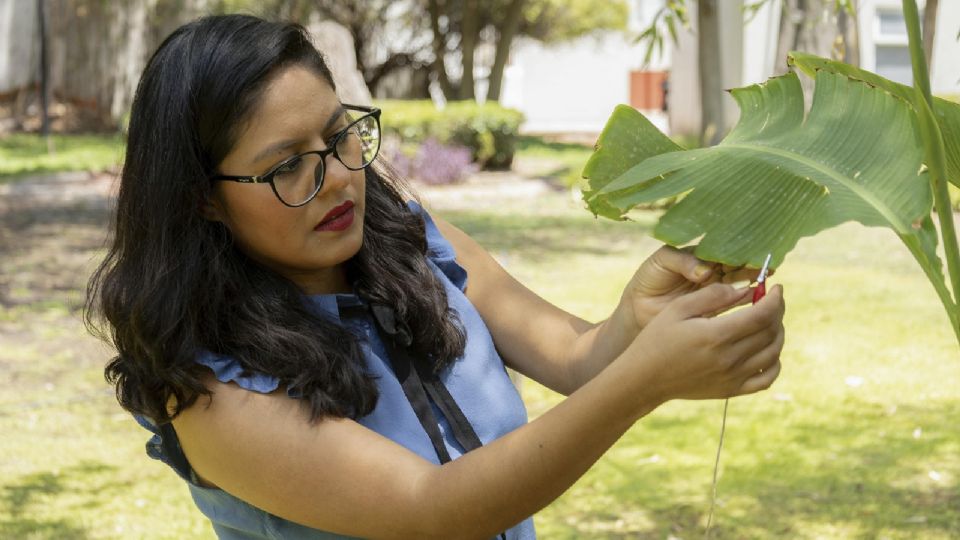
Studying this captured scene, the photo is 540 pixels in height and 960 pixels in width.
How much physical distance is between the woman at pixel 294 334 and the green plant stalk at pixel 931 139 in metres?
0.28

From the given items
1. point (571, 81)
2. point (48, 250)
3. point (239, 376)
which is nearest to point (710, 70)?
point (48, 250)

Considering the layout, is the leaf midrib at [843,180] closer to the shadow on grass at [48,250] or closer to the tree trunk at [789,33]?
the shadow on grass at [48,250]

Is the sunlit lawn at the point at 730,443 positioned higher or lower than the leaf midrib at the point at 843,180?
lower

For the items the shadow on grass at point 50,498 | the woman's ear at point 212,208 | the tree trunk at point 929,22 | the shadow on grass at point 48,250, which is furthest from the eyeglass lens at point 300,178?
the shadow on grass at point 48,250

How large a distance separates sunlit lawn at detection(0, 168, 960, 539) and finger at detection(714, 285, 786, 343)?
1.22m

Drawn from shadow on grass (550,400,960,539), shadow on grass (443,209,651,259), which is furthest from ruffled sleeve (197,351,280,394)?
shadow on grass (443,209,651,259)

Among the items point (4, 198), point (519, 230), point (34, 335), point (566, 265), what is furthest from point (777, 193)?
point (4, 198)

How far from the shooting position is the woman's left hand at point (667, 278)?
6.17 ft

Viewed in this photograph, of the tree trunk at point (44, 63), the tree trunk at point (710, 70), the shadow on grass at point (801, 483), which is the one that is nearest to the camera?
the shadow on grass at point (801, 483)

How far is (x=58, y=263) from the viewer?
29.6 feet

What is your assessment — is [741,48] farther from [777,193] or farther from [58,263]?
[777,193]

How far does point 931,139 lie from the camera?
1.83 meters

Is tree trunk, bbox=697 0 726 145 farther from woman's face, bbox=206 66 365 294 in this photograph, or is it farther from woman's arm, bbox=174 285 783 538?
woman's arm, bbox=174 285 783 538

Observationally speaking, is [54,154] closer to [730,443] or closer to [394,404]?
[730,443]
